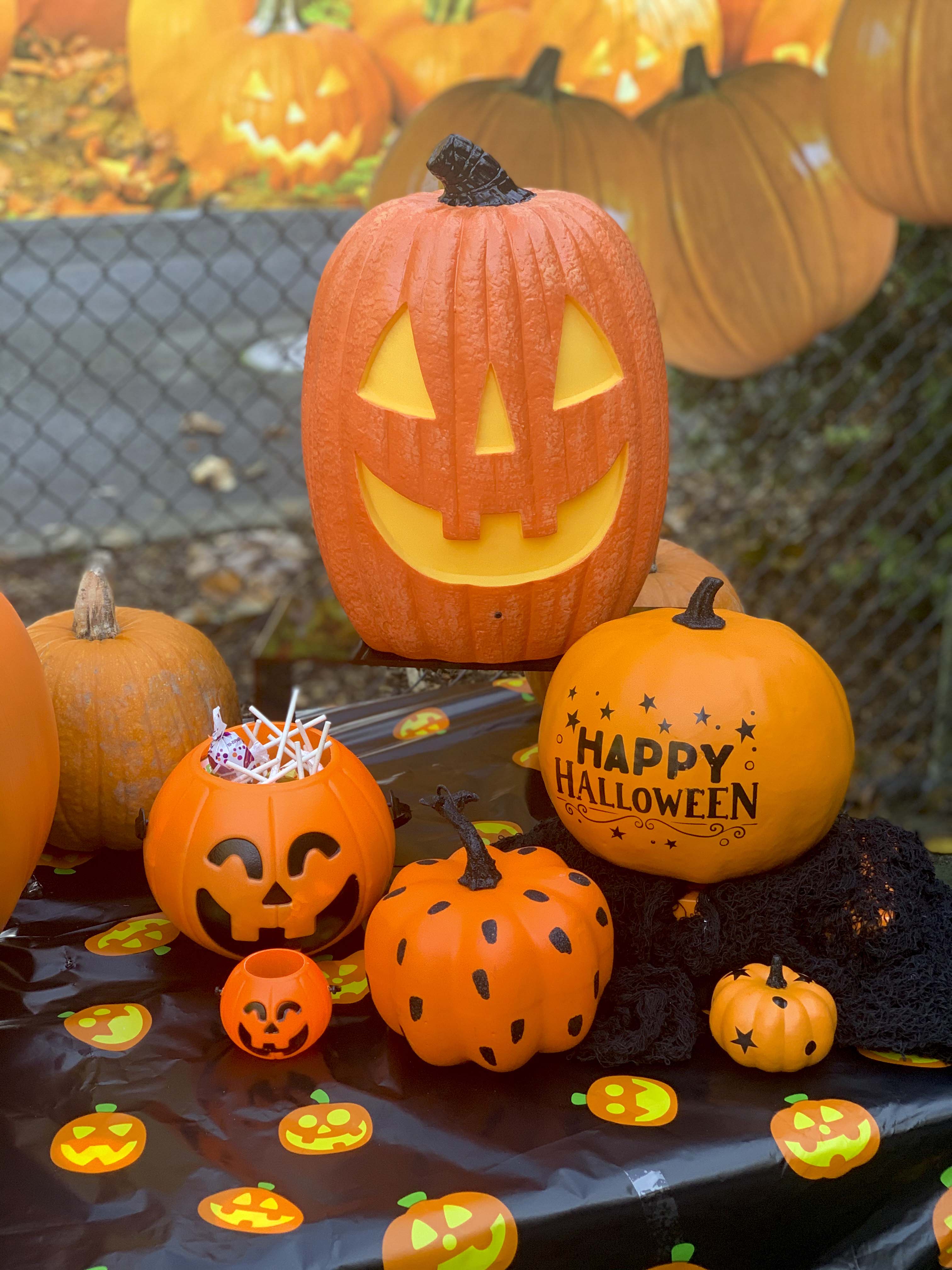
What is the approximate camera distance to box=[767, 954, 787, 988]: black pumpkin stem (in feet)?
3.89

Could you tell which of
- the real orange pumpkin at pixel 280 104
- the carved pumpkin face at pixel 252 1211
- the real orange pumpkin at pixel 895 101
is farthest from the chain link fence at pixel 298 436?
the carved pumpkin face at pixel 252 1211

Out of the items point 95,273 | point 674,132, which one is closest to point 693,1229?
point 674,132

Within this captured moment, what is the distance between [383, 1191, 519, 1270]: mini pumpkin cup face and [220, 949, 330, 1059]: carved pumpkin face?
0.21m

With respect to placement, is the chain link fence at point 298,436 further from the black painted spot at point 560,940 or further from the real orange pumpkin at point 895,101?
the black painted spot at point 560,940

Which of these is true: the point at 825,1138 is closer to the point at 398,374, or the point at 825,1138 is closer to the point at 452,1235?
the point at 452,1235

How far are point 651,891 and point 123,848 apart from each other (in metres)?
0.72

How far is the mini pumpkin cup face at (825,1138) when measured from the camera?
3.59 feet

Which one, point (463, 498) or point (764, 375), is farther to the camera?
point (764, 375)

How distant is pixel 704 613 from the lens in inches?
52.4

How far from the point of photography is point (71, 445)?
14.2 ft

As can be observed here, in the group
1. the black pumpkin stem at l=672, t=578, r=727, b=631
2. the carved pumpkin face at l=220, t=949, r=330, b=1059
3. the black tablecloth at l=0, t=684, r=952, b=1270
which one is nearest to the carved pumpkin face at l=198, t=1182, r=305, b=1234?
the black tablecloth at l=0, t=684, r=952, b=1270

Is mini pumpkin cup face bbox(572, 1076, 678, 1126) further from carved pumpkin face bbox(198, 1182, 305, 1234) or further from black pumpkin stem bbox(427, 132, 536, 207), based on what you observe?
black pumpkin stem bbox(427, 132, 536, 207)

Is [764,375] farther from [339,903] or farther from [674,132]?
[339,903]

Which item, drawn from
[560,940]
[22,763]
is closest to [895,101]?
[560,940]
